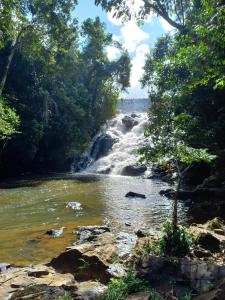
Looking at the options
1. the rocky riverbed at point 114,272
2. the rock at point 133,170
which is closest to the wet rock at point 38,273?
the rocky riverbed at point 114,272

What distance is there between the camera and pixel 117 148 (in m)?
44.2

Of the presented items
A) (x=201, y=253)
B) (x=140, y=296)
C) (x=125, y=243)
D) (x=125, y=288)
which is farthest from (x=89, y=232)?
(x=140, y=296)

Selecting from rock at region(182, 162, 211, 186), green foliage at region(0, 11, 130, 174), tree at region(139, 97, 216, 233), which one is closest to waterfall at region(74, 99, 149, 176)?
green foliage at region(0, 11, 130, 174)

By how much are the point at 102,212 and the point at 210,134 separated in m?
7.06

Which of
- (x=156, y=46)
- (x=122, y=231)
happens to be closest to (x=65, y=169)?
(x=156, y=46)

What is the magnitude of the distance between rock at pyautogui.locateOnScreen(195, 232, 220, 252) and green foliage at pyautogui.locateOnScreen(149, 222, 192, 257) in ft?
1.99

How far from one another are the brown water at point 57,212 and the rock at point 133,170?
308 inches

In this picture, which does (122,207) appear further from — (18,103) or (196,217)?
(18,103)

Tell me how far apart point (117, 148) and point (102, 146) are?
217 cm

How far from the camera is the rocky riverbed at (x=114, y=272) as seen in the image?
718 cm

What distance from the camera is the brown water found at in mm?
12016

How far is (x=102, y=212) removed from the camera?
17.9 metres

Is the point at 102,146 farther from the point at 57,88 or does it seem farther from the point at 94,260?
the point at 94,260

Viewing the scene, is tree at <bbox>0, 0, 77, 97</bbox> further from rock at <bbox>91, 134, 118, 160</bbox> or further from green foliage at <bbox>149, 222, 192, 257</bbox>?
rock at <bbox>91, 134, 118, 160</bbox>
